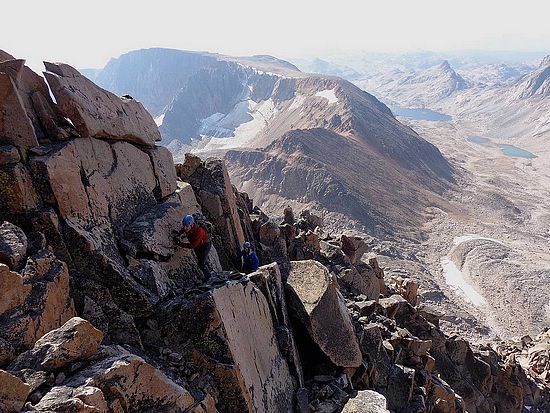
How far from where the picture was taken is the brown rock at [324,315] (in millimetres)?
13805

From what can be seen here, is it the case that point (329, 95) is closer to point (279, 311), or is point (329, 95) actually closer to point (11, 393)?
point (279, 311)

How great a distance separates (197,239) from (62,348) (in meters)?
5.79

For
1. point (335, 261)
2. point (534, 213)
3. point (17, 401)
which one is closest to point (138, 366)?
point (17, 401)

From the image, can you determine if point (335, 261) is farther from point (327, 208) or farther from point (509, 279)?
point (327, 208)

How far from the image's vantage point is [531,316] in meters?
53.0

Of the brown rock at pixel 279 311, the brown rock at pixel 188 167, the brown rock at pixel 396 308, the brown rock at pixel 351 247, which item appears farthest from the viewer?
the brown rock at pixel 351 247

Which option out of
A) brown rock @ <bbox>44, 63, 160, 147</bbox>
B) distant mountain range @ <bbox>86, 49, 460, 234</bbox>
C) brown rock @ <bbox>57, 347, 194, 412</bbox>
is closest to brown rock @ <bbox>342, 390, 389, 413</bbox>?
brown rock @ <bbox>57, 347, 194, 412</bbox>

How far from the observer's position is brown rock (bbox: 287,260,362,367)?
1380 cm

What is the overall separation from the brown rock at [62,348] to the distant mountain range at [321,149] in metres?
68.4

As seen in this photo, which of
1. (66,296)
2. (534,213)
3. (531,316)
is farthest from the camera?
(534,213)

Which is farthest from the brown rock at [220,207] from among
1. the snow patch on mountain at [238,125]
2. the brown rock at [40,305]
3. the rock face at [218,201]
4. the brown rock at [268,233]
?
the snow patch on mountain at [238,125]

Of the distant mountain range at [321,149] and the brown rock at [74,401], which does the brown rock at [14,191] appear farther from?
the distant mountain range at [321,149]

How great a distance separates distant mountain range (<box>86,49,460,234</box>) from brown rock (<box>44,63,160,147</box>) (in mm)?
62238

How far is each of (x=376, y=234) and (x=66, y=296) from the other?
6758 cm
